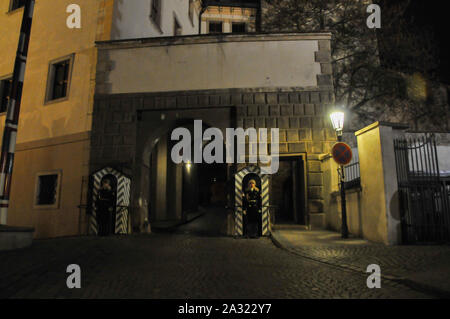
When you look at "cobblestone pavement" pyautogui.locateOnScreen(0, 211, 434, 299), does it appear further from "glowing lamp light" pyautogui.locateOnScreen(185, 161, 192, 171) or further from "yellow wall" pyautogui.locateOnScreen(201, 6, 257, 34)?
"yellow wall" pyautogui.locateOnScreen(201, 6, 257, 34)

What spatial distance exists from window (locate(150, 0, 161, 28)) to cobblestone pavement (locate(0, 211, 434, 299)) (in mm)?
12609

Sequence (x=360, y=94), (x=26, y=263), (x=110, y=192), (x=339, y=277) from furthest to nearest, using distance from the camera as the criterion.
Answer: (x=360, y=94), (x=110, y=192), (x=26, y=263), (x=339, y=277)

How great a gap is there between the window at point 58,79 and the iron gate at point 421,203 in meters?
12.3

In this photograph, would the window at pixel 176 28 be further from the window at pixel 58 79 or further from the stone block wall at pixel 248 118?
the stone block wall at pixel 248 118

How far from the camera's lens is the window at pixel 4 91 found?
53.3ft

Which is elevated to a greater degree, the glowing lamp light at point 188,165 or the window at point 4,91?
the window at point 4,91

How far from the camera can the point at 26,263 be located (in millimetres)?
6625

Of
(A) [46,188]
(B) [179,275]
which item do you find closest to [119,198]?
(A) [46,188]

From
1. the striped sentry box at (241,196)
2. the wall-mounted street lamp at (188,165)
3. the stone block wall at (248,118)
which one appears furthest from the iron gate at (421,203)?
the wall-mounted street lamp at (188,165)

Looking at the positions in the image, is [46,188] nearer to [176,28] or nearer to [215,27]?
[176,28]

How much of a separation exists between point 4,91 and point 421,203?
56.5ft

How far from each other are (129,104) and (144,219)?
4.24 meters

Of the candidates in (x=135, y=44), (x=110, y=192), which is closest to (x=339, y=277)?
(x=110, y=192)

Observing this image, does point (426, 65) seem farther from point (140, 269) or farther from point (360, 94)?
point (140, 269)
